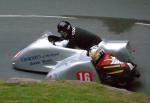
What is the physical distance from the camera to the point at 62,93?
7.45 metres

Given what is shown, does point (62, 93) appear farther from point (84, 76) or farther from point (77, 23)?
point (77, 23)

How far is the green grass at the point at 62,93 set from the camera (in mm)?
7145

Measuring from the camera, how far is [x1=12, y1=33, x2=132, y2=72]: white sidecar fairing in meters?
11.2

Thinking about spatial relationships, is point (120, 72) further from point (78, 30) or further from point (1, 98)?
point (1, 98)

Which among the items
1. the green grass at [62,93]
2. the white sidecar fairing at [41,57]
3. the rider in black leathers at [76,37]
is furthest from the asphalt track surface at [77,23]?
the green grass at [62,93]

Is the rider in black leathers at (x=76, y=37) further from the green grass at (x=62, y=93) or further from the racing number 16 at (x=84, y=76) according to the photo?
the green grass at (x=62, y=93)

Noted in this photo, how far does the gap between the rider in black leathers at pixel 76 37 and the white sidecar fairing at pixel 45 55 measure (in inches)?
11.6

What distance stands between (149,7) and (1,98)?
12.0 meters

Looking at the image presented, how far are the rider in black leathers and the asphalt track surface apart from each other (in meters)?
1.06

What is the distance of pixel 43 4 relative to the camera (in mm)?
18969

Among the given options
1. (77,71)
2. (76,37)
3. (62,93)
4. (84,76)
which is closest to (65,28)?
(76,37)

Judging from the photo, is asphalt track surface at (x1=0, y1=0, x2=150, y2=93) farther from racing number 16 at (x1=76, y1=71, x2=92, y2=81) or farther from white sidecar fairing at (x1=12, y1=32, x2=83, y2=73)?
racing number 16 at (x1=76, y1=71, x2=92, y2=81)

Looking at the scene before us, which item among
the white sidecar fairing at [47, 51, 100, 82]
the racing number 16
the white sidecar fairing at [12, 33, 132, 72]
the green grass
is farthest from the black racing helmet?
the green grass

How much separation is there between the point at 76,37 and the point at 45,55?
2.84 ft
